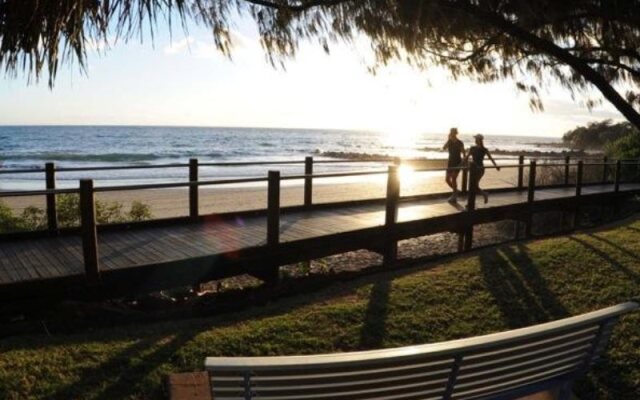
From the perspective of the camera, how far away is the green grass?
4.00 meters

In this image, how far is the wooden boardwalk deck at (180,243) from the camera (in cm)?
618

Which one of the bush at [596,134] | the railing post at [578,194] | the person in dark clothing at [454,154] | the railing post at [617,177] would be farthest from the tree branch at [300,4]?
the bush at [596,134]

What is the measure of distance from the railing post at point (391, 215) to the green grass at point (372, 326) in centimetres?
149

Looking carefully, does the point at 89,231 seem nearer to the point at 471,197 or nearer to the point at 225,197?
the point at 471,197

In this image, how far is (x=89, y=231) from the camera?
5.75 m

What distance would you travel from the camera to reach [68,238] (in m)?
7.64

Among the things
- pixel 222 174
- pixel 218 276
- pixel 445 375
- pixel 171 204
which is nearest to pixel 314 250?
pixel 218 276

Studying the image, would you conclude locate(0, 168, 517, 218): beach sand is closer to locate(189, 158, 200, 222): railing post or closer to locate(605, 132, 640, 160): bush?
locate(605, 132, 640, 160): bush

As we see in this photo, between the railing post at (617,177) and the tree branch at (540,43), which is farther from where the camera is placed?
the railing post at (617,177)

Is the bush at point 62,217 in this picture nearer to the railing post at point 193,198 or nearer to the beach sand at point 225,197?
the railing post at point 193,198

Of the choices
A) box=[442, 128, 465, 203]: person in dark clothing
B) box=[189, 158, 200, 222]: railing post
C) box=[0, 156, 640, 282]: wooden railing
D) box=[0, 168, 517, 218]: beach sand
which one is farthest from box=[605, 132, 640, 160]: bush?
box=[189, 158, 200, 222]: railing post

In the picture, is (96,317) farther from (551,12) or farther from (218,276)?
(551,12)

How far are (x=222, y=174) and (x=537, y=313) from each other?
28883mm

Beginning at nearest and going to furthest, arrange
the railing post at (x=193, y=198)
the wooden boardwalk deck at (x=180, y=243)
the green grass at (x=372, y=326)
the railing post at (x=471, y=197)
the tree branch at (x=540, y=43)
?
the green grass at (x=372, y=326)
the tree branch at (x=540, y=43)
the wooden boardwalk deck at (x=180, y=243)
the railing post at (x=193, y=198)
the railing post at (x=471, y=197)
